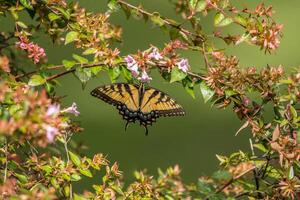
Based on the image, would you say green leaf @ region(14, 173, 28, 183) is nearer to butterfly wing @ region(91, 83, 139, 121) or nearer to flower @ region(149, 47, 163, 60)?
flower @ region(149, 47, 163, 60)

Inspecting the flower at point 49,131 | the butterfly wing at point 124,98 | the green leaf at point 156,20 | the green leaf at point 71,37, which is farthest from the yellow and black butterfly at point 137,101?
the flower at point 49,131

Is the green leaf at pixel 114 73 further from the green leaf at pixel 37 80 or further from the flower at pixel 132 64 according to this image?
the green leaf at pixel 37 80

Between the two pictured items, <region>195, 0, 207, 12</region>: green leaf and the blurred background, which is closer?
<region>195, 0, 207, 12</region>: green leaf

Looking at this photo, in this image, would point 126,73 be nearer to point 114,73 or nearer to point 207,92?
point 114,73

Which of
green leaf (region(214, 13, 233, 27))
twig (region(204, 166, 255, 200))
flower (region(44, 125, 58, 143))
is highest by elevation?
green leaf (region(214, 13, 233, 27))

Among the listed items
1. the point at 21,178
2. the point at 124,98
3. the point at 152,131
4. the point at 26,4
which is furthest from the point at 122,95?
the point at 152,131

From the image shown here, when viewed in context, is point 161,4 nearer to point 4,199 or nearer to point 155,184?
point 155,184

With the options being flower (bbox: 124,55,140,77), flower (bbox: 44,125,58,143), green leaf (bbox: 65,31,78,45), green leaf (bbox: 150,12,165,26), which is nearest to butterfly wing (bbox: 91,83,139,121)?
green leaf (bbox: 150,12,165,26)

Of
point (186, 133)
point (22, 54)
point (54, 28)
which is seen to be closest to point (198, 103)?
point (186, 133)
